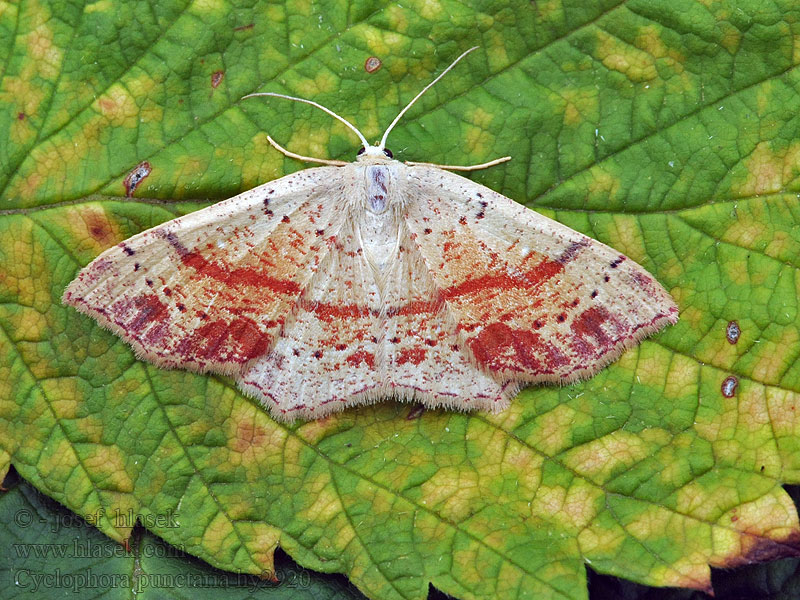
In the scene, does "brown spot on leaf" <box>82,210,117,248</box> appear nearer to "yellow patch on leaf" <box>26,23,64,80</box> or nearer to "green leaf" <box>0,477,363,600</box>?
"yellow patch on leaf" <box>26,23,64,80</box>

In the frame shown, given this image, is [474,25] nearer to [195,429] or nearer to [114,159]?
[114,159]

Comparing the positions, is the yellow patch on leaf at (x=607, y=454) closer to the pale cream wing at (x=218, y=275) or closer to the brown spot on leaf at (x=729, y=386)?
the brown spot on leaf at (x=729, y=386)

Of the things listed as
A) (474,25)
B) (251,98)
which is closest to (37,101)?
(251,98)

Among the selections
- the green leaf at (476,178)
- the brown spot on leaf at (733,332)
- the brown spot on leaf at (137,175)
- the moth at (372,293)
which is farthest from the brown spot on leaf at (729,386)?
the brown spot on leaf at (137,175)

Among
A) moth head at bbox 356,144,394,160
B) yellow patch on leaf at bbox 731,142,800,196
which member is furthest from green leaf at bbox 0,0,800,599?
moth head at bbox 356,144,394,160

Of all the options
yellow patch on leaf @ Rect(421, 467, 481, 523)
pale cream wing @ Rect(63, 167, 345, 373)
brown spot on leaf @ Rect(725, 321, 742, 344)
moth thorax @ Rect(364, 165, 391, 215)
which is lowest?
yellow patch on leaf @ Rect(421, 467, 481, 523)
